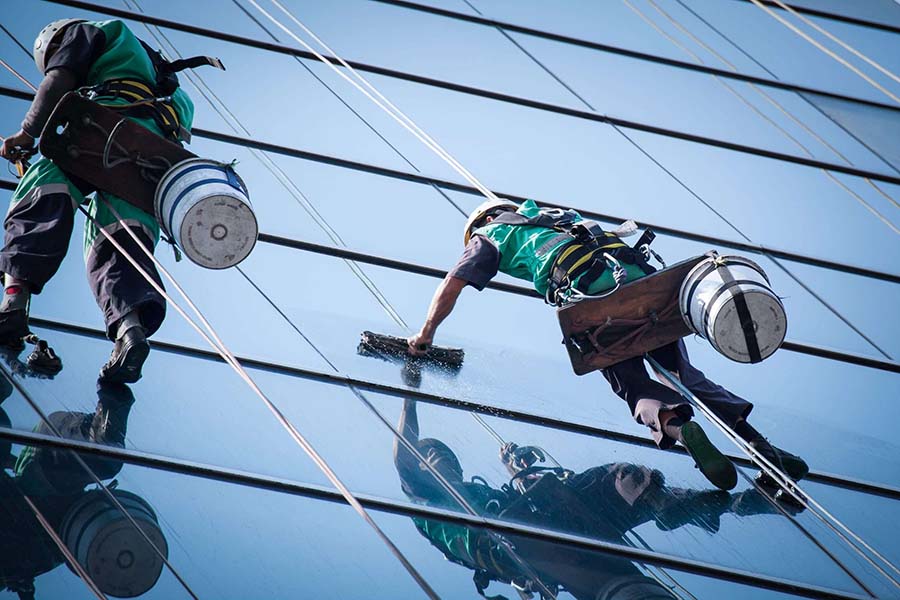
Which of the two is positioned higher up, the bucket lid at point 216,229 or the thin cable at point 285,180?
the thin cable at point 285,180

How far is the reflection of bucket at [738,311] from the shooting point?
Answer: 4.50 metres

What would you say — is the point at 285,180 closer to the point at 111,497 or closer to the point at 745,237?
the point at 745,237

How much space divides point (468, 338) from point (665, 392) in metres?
1.14

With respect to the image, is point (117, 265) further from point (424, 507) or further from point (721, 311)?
point (721, 311)

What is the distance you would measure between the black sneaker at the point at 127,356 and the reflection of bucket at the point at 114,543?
672mm

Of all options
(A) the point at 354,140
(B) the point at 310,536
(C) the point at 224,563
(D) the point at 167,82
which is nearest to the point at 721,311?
(B) the point at 310,536

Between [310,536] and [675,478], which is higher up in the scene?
[675,478]

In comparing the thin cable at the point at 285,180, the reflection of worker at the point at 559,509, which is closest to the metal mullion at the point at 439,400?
the reflection of worker at the point at 559,509

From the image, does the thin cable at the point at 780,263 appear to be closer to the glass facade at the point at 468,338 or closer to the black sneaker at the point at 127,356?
the glass facade at the point at 468,338

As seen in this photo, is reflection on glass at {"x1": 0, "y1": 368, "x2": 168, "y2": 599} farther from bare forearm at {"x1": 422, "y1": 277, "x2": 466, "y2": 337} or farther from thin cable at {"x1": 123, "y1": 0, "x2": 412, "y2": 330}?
thin cable at {"x1": 123, "y1": 0, "x2": 412, "y2": 330}

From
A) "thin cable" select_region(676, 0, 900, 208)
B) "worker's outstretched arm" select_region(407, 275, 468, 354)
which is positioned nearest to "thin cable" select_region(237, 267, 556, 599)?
"worker's outstretched arm" select_region(407, 275, 468, 354)

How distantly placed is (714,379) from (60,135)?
290 cm

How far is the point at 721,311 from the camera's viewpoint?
450 cm

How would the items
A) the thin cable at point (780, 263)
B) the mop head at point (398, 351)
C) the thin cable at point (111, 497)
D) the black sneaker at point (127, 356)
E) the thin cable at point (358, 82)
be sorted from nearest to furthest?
the thin cable at point (111, 497) < the black sneaker at point (127, 356) < the mop head at point (398, 351) < the thin cable at point (780, 263) < the thin cable at point (358, 82)
